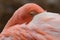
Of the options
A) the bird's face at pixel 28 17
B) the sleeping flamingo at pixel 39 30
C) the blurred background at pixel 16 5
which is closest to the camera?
the sleeping flamingo at pixel 39 30

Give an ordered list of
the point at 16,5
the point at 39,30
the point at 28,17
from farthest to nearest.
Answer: the point at 16,5, the point at 28,17, the point at 39,30

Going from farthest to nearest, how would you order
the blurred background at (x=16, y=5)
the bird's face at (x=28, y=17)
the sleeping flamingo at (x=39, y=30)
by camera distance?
the blurred background at (x=16, y=5), the bird's face at (x=28, y=17), the sleeping flamingo at (x=39, y=30)

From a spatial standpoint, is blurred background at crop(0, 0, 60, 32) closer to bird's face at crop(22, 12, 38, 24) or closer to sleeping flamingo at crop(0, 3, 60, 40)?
bird's face at crop(22, 12, 38, 24)

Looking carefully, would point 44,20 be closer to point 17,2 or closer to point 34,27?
point 34,27

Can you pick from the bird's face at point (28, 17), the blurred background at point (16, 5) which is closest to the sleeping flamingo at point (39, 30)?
the bird's face at point (28, 17)

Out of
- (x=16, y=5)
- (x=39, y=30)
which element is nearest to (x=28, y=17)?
(x=39, y=30)

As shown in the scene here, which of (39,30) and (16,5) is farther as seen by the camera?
(16,5)


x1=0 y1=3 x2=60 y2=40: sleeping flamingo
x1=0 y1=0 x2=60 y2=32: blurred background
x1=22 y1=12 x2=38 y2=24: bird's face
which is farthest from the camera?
x1=0 y1=0 x2=60 y2=32: blurred background

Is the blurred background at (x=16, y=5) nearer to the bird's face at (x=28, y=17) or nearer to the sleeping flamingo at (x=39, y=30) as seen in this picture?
the bird's face at (x=28, y=17)

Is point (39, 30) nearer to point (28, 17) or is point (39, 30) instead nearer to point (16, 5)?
point (28, 17)

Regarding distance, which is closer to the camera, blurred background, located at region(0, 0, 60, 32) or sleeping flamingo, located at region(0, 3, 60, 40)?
sleeping flamingo, located at region(0, 3, 60, 40)

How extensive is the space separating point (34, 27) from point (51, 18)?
78mm

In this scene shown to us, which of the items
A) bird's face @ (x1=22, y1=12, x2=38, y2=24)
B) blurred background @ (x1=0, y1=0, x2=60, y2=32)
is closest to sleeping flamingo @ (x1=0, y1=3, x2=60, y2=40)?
bird's face @ (x1=22, y1=12, x2=38, y2=24)

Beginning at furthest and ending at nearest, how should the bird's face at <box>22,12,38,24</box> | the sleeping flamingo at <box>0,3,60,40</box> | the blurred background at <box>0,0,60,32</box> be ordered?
the blurred background at <box>0,0,60,32</box> → the bird's face at <box>22,12,38,24</box> → the sleeping flamingo at <box>0,3,60,40</box>
